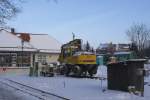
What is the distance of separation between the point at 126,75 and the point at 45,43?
191 feet

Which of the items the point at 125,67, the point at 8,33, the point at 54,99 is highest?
the point at 8,33

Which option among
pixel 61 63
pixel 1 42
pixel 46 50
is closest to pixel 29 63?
pixel 1 42

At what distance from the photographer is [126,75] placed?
22.3 metres

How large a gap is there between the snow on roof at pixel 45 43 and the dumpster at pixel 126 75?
52969mm

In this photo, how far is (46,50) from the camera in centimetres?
7712

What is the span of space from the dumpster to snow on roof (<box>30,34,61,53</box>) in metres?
53.0

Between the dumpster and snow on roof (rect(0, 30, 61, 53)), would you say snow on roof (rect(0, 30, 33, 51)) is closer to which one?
snow on roof (rect(0, 30, 61, 53))

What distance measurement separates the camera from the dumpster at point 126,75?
70.3 ft

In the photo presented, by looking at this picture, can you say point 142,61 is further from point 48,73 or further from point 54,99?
point 48,73

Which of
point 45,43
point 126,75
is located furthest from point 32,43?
point 126,75

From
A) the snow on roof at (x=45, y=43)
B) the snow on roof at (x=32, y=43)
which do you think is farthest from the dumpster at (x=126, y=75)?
the snow on roof at (x=45, y=43)

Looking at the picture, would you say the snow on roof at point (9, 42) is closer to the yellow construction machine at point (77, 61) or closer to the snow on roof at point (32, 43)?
the snow on roof at point (32, 43)

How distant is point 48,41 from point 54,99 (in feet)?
202

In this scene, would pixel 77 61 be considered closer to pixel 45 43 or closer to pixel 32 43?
pixel 32 43
